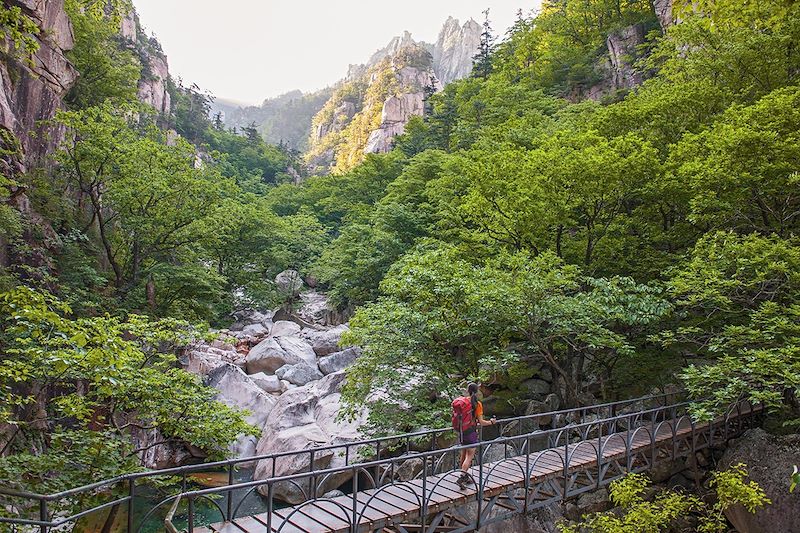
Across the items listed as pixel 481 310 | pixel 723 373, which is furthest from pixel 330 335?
pixel 723 373

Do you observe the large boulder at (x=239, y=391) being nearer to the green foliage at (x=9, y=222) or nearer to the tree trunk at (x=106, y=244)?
the tree trunk at (x=106, y=244)

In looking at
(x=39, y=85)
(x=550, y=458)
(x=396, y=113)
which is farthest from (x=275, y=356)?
(x=396, y=113)

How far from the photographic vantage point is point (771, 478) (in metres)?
8.45

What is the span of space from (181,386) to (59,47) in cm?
1585

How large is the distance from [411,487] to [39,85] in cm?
1738

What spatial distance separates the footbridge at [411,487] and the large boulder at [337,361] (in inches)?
262

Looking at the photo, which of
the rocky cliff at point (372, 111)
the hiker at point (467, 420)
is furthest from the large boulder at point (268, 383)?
the rocky cliff at point (372, 111)

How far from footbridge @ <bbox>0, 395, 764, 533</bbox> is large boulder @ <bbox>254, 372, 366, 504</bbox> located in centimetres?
8

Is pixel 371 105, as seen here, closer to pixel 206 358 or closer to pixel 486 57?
pixel 486 57

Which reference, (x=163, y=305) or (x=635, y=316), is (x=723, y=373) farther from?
(x=163, y=305)

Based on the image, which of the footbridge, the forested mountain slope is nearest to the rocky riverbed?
the footbridge

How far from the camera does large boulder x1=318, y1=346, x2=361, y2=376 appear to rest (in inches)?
757

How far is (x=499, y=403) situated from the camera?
42.9ft

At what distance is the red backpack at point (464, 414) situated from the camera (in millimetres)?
7205
